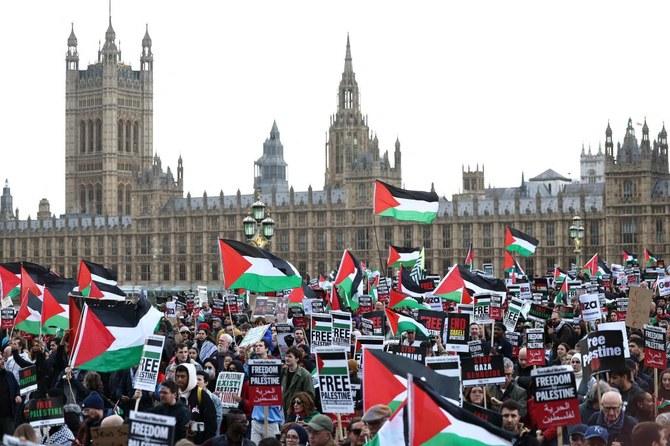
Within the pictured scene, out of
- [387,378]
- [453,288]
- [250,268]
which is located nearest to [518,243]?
[453,288]

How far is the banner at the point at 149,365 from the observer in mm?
12367

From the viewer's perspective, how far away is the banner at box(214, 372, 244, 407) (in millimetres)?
13055

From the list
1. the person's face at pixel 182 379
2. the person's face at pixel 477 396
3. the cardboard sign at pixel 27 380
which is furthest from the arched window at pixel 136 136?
the person's face at pixel 477 396

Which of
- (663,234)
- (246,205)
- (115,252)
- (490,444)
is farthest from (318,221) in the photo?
(490,444)

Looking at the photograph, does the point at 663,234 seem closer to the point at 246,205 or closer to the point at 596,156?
the point at 246,205

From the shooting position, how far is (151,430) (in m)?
8.45

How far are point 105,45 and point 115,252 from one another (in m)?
27.9

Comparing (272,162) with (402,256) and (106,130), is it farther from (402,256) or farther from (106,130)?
(402,256)

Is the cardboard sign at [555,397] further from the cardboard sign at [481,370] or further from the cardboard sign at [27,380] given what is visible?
the cardboard sign at [27,380]

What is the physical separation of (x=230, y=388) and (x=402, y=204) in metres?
17.4

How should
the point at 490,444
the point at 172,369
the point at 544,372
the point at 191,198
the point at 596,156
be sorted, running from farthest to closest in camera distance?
the point at 596,156 → the point at 191,198 → the point at 172,369 → the point at 544,372 → the point at 490,444

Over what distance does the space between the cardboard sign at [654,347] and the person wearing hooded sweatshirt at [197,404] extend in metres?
4.57

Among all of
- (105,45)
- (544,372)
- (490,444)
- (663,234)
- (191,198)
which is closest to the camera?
(490,444)

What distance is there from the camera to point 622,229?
74000mm
